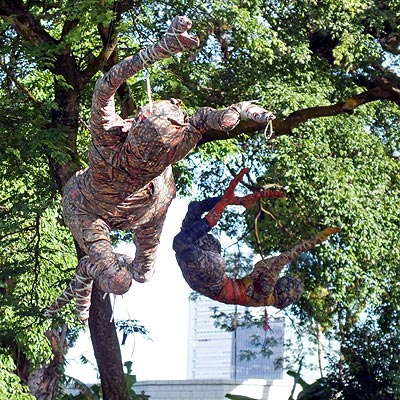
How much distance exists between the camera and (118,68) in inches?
180

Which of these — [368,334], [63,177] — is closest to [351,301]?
[368,334]

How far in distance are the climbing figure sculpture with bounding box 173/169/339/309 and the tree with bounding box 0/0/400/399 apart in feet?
6.64

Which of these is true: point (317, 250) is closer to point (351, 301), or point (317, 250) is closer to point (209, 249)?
point (351, 301)

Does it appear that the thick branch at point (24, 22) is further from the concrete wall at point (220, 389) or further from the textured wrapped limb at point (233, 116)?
the concrete wall at point (220, 389)

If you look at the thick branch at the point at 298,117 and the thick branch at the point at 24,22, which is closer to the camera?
the thick branch at the point at 298,117

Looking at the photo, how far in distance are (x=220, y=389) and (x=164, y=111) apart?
10.7 metres

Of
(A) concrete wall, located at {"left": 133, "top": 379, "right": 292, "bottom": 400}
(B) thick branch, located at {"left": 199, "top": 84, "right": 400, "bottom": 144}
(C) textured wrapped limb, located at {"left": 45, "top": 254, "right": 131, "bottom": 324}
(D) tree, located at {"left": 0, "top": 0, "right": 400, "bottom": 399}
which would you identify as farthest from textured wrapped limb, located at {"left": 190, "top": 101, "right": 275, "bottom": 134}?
(A) concrete wall, located at {"left": 133, "top": 379, "right": 292, "bottom": 400}

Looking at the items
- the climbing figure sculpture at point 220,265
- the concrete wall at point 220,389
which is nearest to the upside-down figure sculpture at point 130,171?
the climbing figure sculpture at point 220,265

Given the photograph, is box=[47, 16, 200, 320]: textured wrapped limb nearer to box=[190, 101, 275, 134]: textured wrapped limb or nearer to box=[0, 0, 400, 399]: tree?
box=[190, 101, 275, 134]: textured wrapped limb

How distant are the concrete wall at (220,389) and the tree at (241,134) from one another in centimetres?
364

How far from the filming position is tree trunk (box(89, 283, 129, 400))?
8.18 meters

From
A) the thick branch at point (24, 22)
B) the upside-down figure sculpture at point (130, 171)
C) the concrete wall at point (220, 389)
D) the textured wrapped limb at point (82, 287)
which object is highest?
the thick branch at point (24, 22)

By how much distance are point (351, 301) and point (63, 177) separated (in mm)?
3566

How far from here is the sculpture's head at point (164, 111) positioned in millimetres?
4652
